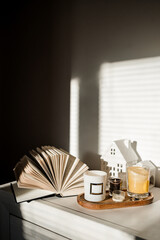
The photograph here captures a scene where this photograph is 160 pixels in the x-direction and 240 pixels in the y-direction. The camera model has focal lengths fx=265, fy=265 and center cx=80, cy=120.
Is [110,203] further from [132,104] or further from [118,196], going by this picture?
[132,104]

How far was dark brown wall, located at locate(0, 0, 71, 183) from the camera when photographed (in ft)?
4.38

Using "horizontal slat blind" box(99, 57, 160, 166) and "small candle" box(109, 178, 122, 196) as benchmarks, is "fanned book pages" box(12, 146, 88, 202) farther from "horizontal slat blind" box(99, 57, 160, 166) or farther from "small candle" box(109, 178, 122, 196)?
"horizontal slat blind" box(99, 57, 160, 166)

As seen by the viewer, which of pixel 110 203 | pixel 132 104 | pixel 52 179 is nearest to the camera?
pixel 110 203

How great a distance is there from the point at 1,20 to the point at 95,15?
0.69m

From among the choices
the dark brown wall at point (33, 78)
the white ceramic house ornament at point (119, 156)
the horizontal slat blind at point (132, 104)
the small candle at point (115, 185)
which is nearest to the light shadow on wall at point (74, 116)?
the dark brown wall at point (33, 78)

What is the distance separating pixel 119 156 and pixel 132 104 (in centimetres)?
23

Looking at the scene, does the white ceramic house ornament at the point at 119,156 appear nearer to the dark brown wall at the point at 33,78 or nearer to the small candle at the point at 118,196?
the small candle at the point at 118,196

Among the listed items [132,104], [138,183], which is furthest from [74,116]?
[138,183]

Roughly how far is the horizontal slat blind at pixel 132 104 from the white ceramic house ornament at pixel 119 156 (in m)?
0.04

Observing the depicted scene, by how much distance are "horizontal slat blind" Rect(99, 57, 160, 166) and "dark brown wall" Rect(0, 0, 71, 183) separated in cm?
23

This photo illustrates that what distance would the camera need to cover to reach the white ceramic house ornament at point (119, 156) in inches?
39.7

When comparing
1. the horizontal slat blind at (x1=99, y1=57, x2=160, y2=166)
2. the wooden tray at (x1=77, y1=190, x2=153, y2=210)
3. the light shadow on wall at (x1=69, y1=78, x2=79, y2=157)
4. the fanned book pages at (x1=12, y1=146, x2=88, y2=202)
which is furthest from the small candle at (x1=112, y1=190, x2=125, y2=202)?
the light shadow on wall at (x1=69, y1=78, x2=79, y2=157)

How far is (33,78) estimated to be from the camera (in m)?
1.47

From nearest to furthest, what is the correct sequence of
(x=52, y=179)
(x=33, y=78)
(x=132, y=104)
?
(x=52, y=179)
(x=132, y=104)
(x=33, y=78)
